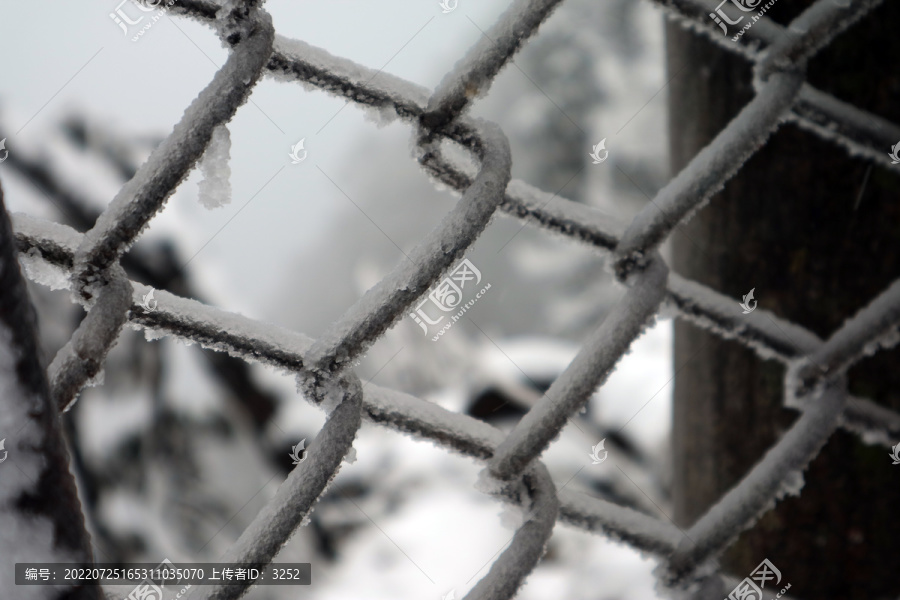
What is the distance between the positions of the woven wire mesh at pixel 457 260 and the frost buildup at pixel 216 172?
0.06 ft

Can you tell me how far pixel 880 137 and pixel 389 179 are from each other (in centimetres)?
720

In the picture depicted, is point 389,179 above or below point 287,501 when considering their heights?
above

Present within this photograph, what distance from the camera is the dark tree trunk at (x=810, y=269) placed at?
1.56 feet

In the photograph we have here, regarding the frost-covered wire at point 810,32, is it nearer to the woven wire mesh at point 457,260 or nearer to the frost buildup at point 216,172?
the woven wire mesh at point 457,260

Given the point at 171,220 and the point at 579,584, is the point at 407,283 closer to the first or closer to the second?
the point at 579,584

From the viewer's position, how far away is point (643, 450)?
1.76 meters

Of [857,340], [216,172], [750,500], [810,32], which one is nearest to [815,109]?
[810,32]

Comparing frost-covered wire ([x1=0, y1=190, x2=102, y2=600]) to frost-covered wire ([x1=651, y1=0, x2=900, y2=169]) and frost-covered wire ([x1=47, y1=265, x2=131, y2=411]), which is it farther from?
frost-covered wire ([x1=651, y1=0, x2=900, y2=169])

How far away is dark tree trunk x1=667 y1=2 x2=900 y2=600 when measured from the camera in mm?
475

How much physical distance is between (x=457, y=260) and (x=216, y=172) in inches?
4.8

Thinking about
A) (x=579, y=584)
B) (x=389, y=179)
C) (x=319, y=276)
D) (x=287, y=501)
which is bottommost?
(x=287, y=501)

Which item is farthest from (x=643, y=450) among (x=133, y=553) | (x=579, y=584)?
(x=133, y=553)

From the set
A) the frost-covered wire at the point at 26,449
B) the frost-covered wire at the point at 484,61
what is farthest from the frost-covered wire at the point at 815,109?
the frost-covered wire at the point at 26,449

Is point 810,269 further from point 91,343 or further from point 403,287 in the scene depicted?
point 91,343
